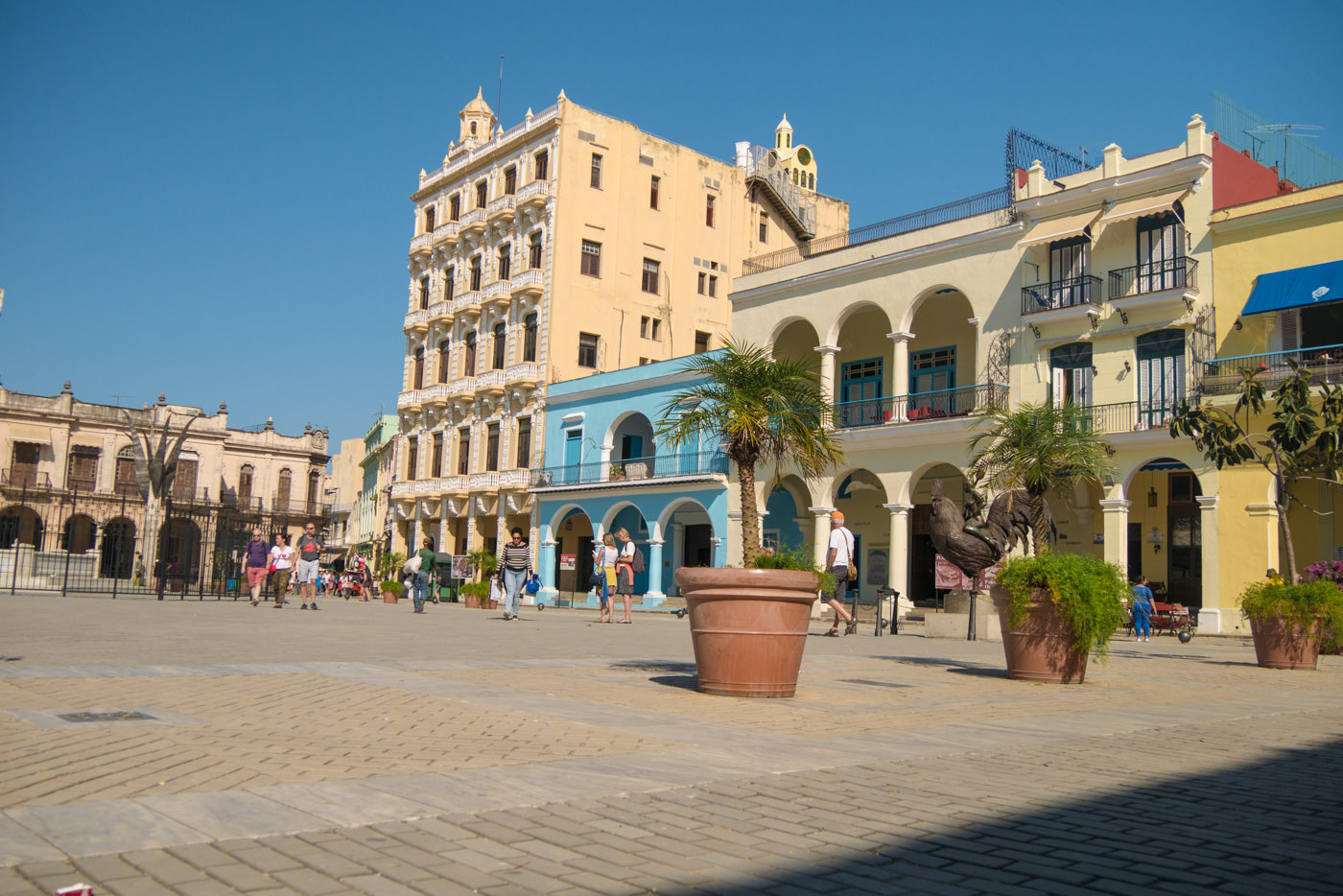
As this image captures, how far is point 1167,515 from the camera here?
29359mm

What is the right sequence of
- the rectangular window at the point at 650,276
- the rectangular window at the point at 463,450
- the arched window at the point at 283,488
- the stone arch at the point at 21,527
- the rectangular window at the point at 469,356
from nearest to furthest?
1. the rectangular window at the point at 650,276
2. the rectangular window at the point at 463,450
3. the rectangular window at the point at 469,356
4. the stone arch at the point at 21,527
5. the arched window at the point at 283,488

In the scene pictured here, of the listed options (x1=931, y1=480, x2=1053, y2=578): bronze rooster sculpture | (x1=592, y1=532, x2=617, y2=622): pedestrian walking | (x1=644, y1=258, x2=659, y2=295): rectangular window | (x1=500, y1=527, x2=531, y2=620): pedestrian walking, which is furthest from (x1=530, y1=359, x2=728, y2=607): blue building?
(x1=931, y1=480, x2=1053, y2=578): bronze rooster sculpture

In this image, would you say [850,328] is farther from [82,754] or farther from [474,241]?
[82,754]

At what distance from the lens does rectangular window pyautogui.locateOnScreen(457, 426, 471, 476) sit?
4924 cm

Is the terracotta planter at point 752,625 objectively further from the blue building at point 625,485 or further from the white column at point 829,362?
the blue building at point 625,485

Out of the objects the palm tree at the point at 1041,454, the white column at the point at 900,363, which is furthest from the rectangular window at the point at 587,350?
the palm tree at the point at 1041,454

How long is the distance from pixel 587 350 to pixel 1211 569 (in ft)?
86.0


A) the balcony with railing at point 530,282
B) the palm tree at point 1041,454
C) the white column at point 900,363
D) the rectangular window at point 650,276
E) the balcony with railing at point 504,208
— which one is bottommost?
the palm tree at point 1041,454

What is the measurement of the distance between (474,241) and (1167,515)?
32.3 m

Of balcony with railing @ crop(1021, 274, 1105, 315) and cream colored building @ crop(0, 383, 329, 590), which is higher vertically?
balcony with railing @ crop(1021, 274, 1105, 315)

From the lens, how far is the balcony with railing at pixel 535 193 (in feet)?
145

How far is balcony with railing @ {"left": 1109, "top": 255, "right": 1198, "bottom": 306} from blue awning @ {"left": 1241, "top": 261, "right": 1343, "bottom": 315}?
1.56 metres

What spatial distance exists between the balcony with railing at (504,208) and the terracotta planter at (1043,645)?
126 feet

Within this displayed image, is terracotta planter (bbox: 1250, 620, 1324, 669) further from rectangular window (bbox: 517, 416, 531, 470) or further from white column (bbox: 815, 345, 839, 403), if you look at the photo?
rectangular window (bbox: 517, 416, 531, 470)
